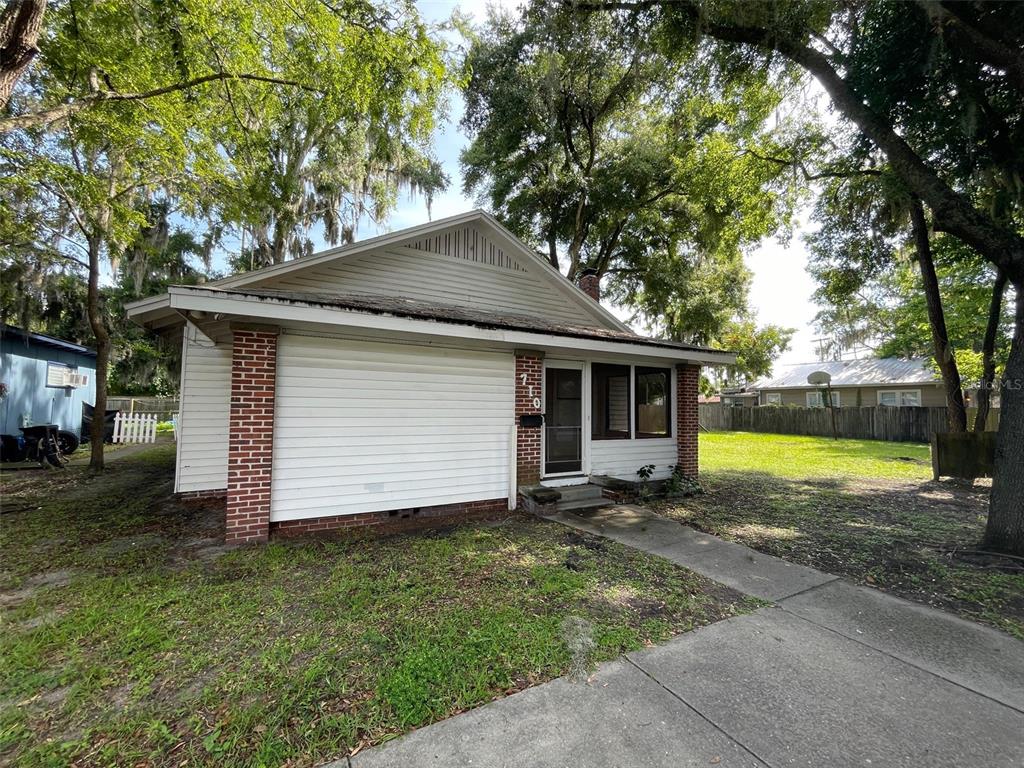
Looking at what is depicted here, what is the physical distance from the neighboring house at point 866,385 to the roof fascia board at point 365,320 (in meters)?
22.6

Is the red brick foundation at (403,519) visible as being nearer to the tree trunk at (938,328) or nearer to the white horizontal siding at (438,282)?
the white horizontal siding at (438,282)

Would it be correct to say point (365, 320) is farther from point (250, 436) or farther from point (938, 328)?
point (938, 328)

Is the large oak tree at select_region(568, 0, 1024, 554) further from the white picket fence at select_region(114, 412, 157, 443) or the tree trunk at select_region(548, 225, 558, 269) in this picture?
the white picket fence at select_region(114, 412, 157, 443)

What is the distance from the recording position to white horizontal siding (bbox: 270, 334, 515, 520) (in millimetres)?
5207

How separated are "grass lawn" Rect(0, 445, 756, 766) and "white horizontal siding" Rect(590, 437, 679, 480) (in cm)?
258

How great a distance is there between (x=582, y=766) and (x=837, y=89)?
25.3 ft

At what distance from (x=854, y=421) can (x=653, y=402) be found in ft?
54.2

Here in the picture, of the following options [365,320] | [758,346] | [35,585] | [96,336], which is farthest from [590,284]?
[758,346]

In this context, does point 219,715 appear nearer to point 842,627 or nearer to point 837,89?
point 842,627

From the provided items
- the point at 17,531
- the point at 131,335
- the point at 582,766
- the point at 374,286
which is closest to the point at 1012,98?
the point at 582,766

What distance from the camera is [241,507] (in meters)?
4.80

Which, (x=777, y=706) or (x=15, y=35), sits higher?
(x=15, y=35)

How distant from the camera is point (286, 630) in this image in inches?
121

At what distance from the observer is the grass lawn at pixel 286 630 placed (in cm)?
213
